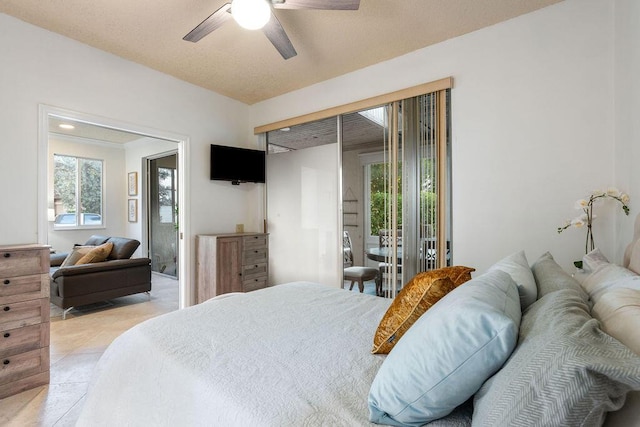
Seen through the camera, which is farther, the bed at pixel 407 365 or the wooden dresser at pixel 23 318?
the wooden dresser at pixel 23 318

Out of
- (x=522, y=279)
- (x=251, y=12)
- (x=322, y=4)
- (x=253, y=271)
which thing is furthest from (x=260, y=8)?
(x=253, y=271)

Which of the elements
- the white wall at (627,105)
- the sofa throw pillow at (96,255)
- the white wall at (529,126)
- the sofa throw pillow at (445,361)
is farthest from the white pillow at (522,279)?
the sofa throw pillow at (96,255)

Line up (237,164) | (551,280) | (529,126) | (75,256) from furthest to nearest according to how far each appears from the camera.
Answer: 1. (75,256)
2. (237,164)
3. (529,126)
4. (551,280)

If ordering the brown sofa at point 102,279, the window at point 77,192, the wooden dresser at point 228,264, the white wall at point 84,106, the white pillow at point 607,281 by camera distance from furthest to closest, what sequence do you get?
1. the window at point 77,192
2. the brown sofa at point 102,279
3. the wooden dresser at point 228,264
4. the white wall at point 84,106
5. the white pillow at point 607,281

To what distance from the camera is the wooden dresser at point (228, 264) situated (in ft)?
11.3

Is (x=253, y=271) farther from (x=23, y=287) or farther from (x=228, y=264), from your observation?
(x=23, y=287)

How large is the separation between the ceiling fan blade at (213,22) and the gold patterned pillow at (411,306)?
1.96 metres

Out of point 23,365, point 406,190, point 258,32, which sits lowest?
point 23,365

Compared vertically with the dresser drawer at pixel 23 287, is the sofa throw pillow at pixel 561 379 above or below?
above

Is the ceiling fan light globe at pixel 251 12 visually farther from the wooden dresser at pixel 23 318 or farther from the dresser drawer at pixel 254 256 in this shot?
the dresser drawer at pixel 254 256

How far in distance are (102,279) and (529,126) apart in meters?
4.85

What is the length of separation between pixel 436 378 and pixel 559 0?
2.84 meters

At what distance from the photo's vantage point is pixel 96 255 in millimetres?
4078

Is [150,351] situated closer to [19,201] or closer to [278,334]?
[278,334]
